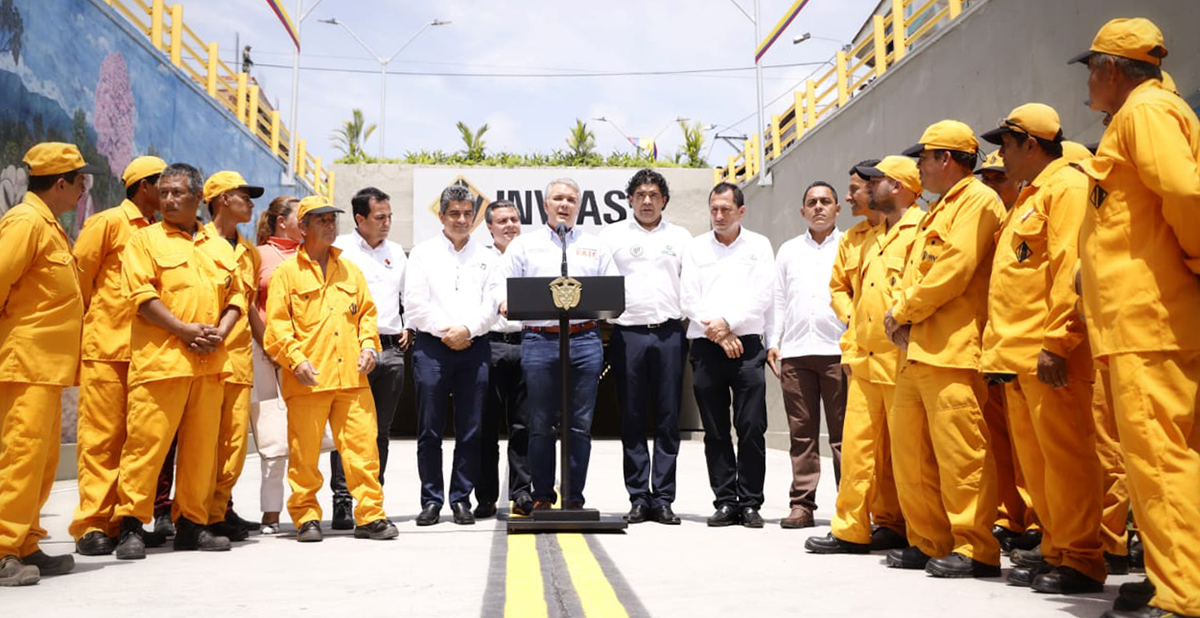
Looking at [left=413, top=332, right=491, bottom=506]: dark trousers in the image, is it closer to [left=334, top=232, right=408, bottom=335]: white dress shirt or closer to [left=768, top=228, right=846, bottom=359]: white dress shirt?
[left=334, top=232, right=408, bottom=335]: white dress shirt

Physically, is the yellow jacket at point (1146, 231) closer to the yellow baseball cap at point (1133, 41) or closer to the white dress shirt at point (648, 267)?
the yellow baseball cap at point (1133, 41)

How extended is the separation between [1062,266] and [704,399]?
307 cm

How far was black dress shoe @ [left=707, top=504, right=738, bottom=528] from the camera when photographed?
22.1 feet

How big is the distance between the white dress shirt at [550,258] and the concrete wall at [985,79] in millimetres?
4475

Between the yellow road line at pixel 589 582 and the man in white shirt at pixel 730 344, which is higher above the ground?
the man in white shirt at pixel 730 344

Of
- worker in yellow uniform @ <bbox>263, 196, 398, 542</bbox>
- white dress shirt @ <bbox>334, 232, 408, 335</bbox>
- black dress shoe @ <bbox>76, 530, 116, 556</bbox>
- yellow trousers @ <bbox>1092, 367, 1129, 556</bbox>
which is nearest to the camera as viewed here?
yellow trousers @ <bbox>1092, 367, 1129, 556</bbox>

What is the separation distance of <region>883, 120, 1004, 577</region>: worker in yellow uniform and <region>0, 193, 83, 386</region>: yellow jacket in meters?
3.95

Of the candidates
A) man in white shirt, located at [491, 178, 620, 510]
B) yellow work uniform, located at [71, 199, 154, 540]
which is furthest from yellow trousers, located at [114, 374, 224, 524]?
man in white shirt, located at [491, 178, 620, 510]

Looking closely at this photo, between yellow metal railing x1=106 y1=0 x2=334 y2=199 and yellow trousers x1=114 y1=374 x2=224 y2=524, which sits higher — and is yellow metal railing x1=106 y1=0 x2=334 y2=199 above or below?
above

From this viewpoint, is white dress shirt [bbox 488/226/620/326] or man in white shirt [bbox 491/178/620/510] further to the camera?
white dress shirt [bbox 488/226/620/326]

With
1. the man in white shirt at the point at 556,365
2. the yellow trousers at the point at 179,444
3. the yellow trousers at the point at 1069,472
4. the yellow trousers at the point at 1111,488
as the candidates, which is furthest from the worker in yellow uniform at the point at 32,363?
the yellow trousers at the point at 1111,488

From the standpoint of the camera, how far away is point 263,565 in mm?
5066

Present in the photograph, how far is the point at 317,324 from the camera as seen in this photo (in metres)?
6.24

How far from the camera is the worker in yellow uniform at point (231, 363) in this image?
596cm
